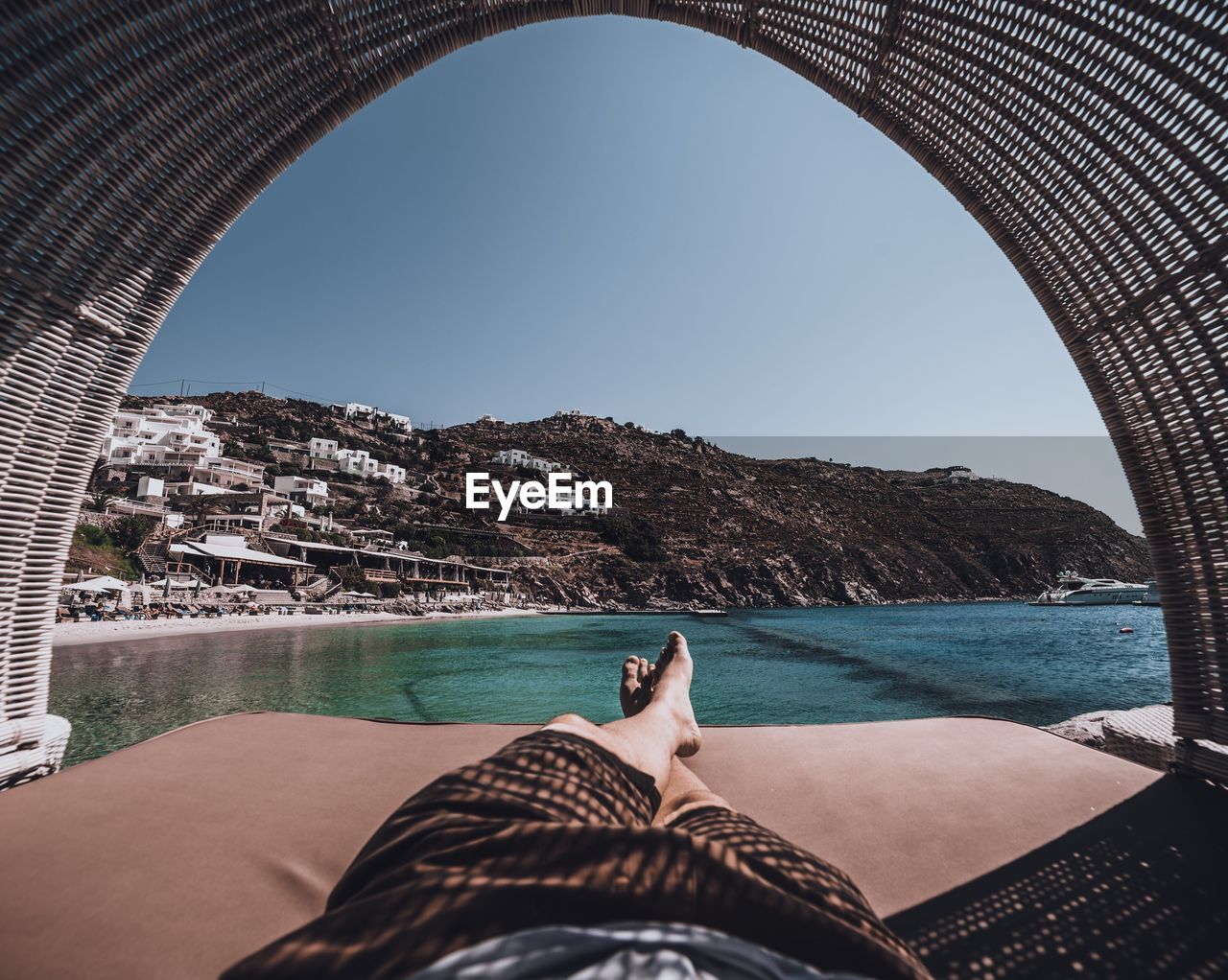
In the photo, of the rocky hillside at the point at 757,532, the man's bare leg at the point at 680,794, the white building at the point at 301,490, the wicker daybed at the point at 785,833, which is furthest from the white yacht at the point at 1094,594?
the white building at the point at 301,490

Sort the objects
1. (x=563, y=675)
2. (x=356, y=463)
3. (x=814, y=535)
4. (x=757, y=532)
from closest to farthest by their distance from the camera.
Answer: (x=563, y=675), (x=757, y=532), (x=814, y=535), (x=356, y=463)

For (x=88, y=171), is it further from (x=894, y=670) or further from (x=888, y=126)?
(x=894, y=670)

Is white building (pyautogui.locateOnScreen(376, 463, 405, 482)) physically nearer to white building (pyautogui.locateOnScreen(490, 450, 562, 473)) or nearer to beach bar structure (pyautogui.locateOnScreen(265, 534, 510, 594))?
white building (pyautogui.locateOnScreen(490, 450, 562, 473))

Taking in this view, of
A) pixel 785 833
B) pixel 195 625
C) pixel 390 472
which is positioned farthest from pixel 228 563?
pixel 785 833

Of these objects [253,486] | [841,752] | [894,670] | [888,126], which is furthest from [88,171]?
[253,486]

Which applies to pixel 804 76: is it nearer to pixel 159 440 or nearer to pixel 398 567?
pixel 398 567

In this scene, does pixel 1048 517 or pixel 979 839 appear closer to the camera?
pixel 979 839
